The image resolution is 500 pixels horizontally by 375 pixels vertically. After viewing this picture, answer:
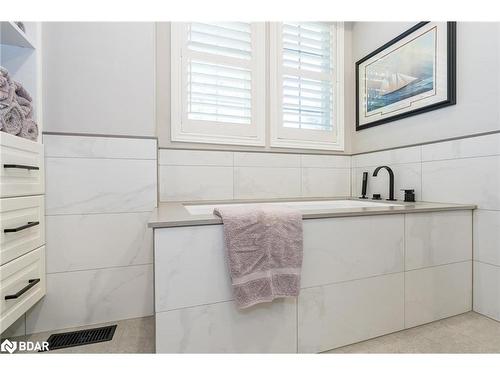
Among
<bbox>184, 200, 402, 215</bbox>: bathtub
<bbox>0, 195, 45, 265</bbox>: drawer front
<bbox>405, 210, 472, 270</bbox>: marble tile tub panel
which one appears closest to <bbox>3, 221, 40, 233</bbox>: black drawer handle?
<bbox>0, 195, 45, 265</bbox>: drawer front

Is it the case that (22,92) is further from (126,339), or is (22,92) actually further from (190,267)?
(126,339)

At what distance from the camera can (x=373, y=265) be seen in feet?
4.26

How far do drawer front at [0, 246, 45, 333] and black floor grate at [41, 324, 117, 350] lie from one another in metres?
0.22

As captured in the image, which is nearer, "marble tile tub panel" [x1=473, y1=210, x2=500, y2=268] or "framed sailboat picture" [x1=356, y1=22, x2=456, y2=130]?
"marble tile tub panel" [x1=473, y1=210, x2=500, y2=268]

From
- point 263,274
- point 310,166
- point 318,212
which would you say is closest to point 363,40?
point 310,166

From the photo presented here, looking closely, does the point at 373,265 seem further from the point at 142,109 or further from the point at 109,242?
the point at 142,109

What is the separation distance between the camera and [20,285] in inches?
47.5

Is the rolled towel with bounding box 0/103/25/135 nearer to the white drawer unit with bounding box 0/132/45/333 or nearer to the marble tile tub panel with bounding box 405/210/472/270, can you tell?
the white drawer unit with bounding box 0/132/45/333

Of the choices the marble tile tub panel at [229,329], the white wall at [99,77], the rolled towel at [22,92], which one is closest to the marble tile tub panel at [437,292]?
the marble tile tub panel at [229,329]

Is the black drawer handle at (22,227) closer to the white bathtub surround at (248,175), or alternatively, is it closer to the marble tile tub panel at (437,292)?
the white bathtub surround at (248,175)

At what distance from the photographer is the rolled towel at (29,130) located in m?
1.24

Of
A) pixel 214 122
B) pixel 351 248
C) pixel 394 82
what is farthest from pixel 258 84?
pixel 351 248

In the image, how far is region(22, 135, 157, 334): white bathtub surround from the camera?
1456 mm

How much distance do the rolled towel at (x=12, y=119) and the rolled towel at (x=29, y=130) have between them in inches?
1.0
